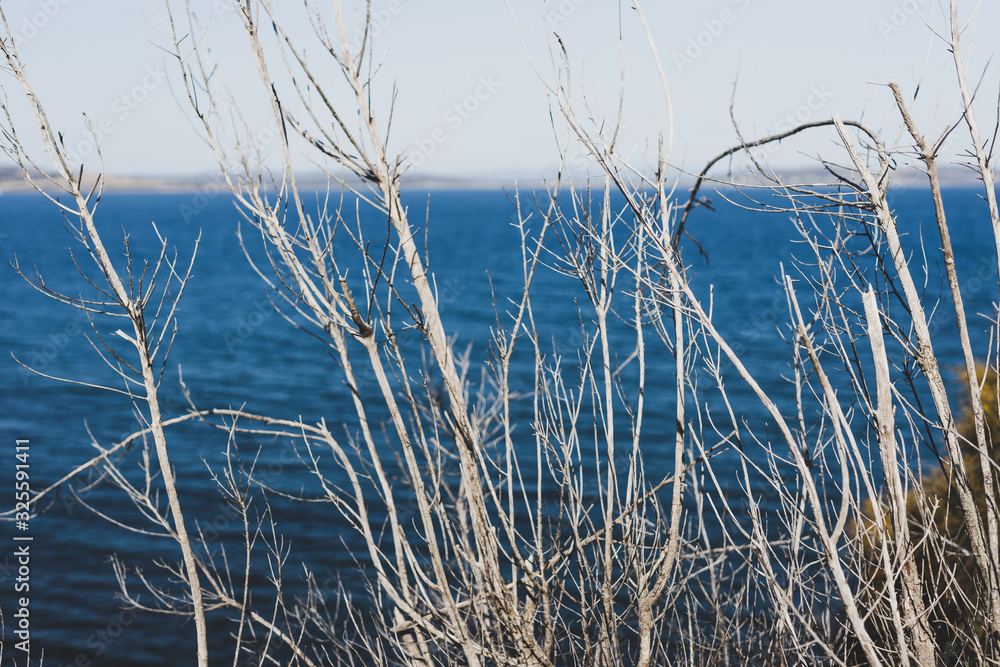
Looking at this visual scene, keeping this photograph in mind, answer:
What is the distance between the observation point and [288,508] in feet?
66.8

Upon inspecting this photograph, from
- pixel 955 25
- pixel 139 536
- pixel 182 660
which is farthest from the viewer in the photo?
pixel 139 536

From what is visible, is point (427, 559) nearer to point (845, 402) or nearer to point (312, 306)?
point (312, 306)

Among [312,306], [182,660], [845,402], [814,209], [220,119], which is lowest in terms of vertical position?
[182,660]

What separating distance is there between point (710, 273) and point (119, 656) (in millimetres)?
50420

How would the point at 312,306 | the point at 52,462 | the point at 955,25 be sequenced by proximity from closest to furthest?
the point at 955,25, the point at 312,306, the point at 52,462

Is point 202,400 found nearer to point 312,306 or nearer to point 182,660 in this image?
point 182,660

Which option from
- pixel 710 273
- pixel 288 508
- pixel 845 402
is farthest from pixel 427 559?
pixel 710 273

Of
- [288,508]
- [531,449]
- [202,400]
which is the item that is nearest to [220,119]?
[288,508]

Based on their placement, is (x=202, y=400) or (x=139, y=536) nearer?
(x=139, y=536)

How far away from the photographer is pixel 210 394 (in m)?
29.3

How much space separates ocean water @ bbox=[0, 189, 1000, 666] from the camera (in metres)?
15.6

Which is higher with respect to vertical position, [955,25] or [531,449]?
[955,25]

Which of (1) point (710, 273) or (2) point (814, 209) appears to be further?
(1) point (710, 273)

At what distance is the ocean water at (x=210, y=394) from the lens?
1564 cm
